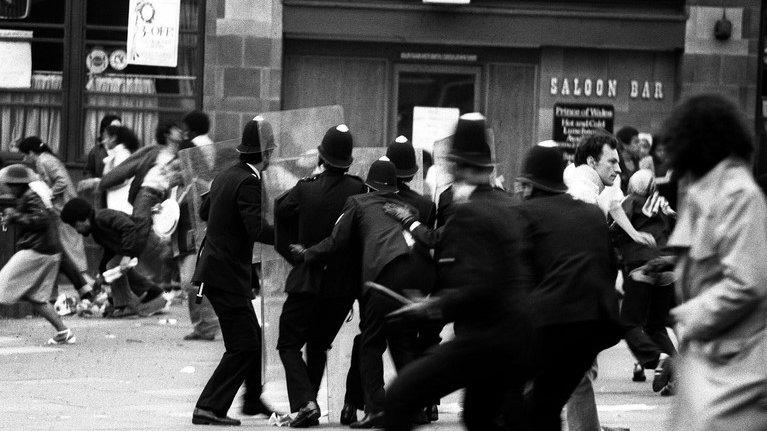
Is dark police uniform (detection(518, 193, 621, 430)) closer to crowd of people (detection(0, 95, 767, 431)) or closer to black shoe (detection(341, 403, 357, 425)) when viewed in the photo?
crowd of people (detection(0, 95, 767, 431))

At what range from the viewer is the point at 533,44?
60.0ft

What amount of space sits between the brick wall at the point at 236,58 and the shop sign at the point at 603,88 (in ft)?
11.9

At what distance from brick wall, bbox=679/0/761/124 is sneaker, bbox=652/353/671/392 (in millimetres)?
8185

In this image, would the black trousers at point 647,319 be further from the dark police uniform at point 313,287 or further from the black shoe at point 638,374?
the dark police uniform at point 313,287

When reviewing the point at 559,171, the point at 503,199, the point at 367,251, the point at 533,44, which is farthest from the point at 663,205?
the point at 533,44

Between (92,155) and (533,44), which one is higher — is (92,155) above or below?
below

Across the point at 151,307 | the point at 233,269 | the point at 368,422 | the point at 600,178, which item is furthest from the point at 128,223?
the point at 368,422

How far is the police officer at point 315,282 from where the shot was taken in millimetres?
8953

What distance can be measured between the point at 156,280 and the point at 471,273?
31.7 feet

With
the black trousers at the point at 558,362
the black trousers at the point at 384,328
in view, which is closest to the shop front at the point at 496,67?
the black trousers at the point at 384,328

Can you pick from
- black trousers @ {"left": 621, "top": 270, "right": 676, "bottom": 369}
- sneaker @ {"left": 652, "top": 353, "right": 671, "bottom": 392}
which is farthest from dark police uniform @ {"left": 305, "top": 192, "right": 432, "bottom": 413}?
sneaker @ {"left": 652, "top": 353, "right": 671, "bottom": 392}

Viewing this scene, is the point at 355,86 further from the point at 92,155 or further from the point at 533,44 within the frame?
the point at 92,155

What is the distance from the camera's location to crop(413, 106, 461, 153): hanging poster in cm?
1820

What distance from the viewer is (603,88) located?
1841 centimetres
